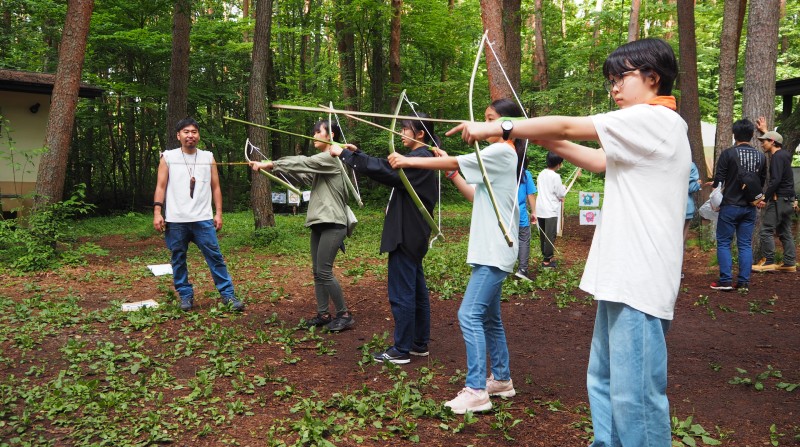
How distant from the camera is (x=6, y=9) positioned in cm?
1655

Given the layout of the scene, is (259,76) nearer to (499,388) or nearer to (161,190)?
(161,190)

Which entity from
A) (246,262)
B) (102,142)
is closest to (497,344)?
(246,262)

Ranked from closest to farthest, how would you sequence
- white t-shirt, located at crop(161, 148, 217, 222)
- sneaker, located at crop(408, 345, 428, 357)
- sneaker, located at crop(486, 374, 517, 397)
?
sneaker, located at crop(486, 374, 517, 397) → sneaker, located at crop(408, 345, 428, 357) → white t-shirt, located at crop(161, 148, 217, 222)

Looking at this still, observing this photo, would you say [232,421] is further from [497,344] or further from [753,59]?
[753,59]

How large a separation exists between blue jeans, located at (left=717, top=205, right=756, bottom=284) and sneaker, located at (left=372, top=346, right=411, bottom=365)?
467 cm

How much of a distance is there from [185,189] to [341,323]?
2106 millimetres

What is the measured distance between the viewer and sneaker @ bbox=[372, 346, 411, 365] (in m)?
4.60

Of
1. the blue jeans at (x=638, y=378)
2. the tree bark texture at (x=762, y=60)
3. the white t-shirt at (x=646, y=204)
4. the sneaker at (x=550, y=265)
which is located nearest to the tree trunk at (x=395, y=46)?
the sneaker at (x=550, y=265)

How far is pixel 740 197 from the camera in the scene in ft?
22.6

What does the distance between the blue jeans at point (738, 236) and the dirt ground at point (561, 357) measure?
25 centimetres

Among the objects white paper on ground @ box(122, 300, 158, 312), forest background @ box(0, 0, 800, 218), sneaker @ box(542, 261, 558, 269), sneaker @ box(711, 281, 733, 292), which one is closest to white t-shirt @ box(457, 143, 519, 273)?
white paper on ground @ box(122, 300, 158, 312)

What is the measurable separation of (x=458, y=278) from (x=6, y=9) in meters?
16.2

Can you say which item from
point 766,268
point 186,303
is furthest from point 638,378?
point 766,268

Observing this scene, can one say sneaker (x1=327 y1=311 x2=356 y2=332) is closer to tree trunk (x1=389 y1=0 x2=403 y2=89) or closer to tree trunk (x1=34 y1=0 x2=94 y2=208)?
tree trunk (x1=34 y1=0 x2=94 y2=208)
